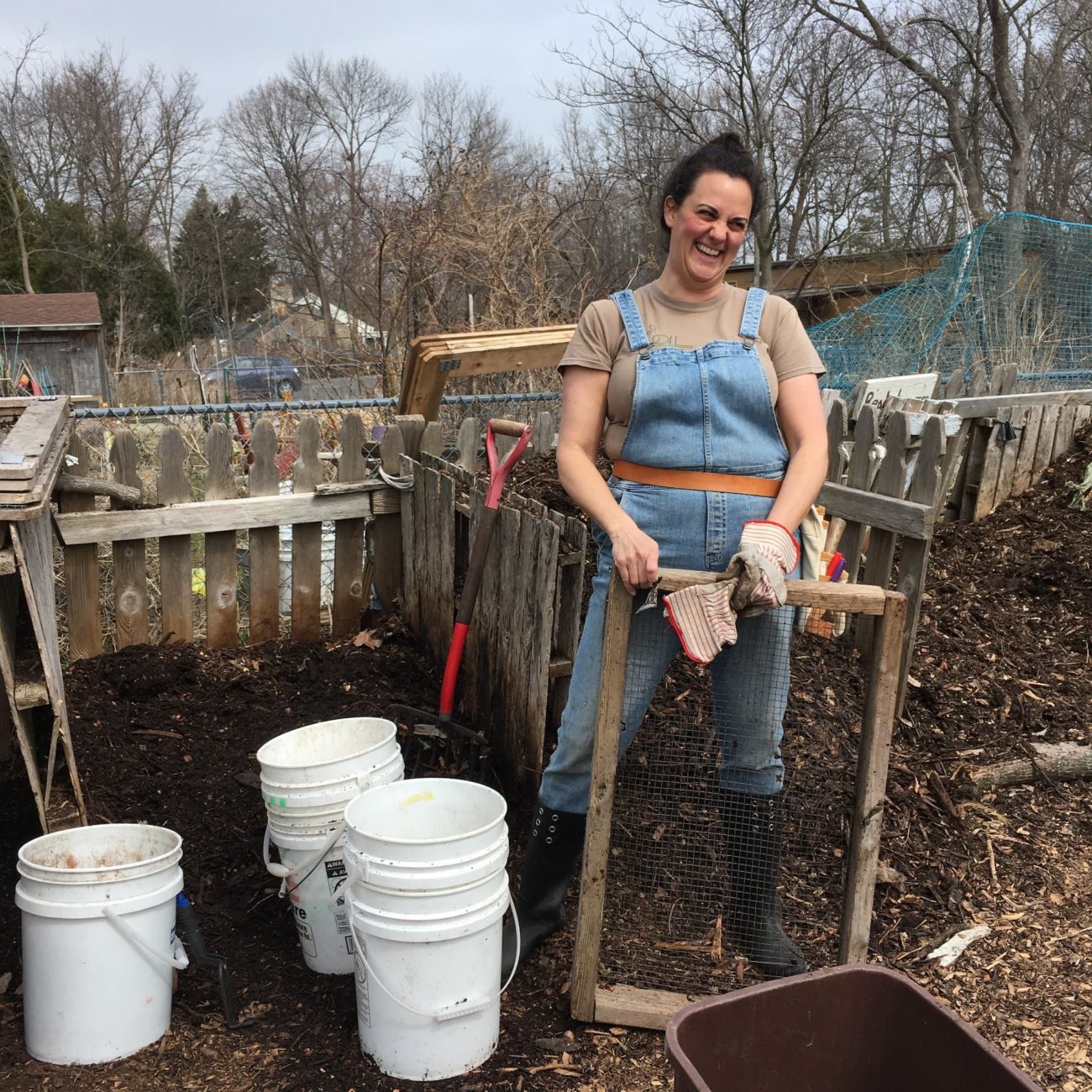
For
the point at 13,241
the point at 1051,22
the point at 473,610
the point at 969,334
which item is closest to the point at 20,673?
the point at 473,610

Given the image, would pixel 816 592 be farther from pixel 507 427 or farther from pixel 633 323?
pixel 507 427

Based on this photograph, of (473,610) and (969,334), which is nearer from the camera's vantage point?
(473,610)

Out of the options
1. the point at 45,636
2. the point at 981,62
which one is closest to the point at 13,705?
the point at 45,636

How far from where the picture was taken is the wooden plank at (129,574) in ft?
13.8

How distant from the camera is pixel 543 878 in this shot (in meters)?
2.84

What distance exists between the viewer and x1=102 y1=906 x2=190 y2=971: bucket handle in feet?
7.90

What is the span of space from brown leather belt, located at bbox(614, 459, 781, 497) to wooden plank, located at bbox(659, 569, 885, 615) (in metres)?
0.21

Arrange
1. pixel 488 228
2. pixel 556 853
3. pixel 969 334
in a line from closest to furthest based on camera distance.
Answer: pixel 556 853 → pixel 488 228 → pixel 969 334

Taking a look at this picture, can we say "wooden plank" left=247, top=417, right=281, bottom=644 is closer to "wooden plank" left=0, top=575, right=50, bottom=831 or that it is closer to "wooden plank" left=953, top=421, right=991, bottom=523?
"wooden plank" left=0, top=575, right=50, bottom=831

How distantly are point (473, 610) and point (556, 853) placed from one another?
4.47ft

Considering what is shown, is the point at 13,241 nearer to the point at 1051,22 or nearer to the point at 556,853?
the point at 1051,22

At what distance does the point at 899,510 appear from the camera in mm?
3732

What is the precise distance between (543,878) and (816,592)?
3.89ft

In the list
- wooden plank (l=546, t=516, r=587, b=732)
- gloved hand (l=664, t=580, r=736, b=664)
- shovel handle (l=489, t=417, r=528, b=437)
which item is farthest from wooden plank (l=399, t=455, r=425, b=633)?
gloved hand (l=664, t=580, r=736, b=664)
